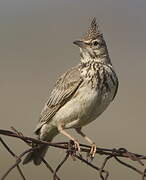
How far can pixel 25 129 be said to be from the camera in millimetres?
15625

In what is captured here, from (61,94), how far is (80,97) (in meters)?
0.24

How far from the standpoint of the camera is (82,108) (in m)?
7.32

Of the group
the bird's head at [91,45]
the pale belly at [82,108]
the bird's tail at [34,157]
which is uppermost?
the bird's head at [91,45]

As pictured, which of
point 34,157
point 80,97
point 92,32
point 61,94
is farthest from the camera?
point 92,32

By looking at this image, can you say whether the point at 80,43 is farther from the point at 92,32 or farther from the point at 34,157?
the point at 34,157

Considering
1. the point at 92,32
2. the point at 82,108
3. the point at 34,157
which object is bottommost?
the point at 34,157

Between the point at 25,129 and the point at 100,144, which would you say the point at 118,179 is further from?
the point at 25,129

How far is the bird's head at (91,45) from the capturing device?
7773mm

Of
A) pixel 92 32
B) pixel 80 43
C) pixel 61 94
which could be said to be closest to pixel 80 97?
pixel 61 94

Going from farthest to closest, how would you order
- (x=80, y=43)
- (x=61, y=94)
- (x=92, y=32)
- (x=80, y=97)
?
(x=92, y=32), (x=80, y=43), (x=61, y=94), (x=80, y=97)

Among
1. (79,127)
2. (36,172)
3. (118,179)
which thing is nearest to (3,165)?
(36,172)

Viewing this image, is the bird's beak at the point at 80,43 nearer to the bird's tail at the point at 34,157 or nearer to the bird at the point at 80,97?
the bird at the point at 80,97

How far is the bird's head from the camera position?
7.77 meters

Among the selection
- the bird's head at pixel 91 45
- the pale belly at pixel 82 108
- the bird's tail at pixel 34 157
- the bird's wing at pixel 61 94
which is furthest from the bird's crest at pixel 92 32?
the bird's tail at pixel 34 157
